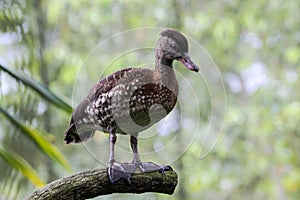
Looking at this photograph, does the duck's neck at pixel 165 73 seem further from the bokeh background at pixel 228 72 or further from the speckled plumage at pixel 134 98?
the bokeh background at pixel 228 72

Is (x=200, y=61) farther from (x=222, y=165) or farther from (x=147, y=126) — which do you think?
(x=222, y=165)

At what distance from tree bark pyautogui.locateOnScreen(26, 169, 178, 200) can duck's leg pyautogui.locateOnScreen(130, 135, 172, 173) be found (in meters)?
→ 0.01

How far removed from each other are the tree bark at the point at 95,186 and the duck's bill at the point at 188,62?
0.29 metres

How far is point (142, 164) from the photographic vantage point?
1116mm

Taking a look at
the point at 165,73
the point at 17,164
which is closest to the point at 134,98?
the point at 165,73

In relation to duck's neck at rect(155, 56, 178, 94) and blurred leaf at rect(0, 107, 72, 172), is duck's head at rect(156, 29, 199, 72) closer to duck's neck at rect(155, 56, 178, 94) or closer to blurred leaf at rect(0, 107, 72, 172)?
duck's neck at rect(155, 56, 178, 94)

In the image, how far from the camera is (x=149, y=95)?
99cm

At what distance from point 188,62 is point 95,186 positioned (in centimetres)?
37

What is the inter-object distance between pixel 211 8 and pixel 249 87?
0.93m

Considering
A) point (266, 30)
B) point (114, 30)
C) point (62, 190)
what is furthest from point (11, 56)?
point (266, 30)

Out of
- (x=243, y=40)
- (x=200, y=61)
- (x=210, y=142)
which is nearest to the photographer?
(x=200, y=61)

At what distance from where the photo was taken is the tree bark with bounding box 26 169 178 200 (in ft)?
3.80

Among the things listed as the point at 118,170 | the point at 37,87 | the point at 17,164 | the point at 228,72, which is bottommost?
the point at 118,170

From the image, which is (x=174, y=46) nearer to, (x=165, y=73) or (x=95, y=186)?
(x=165, y=73)
